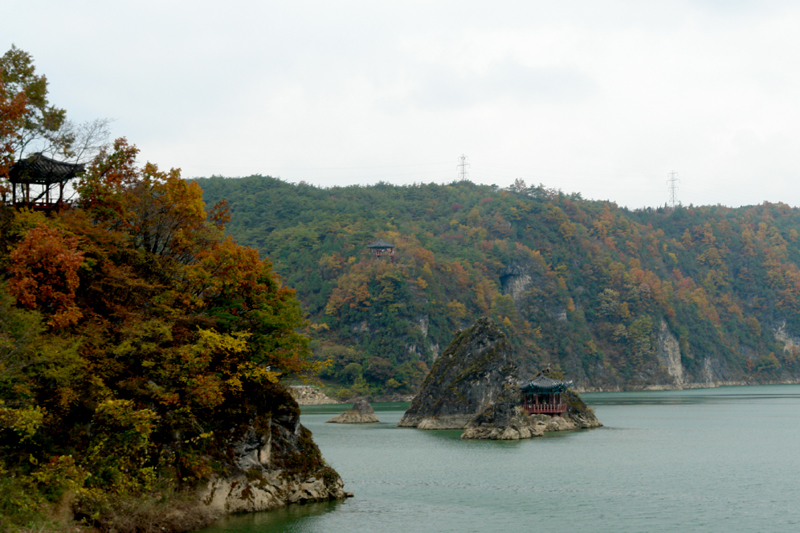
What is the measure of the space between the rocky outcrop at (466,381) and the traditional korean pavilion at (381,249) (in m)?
90.5

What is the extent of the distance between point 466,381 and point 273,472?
4485 centimetres

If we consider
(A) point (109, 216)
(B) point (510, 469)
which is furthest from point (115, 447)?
(B) point (510, 469)

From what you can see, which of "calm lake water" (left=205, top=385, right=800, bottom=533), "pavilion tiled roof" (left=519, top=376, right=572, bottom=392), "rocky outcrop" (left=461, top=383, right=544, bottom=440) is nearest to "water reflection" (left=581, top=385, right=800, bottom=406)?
"pavilion tiled roof" (left=519, top=376, right=572, bottom=392)

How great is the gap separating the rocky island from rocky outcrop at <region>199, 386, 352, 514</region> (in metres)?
36.1

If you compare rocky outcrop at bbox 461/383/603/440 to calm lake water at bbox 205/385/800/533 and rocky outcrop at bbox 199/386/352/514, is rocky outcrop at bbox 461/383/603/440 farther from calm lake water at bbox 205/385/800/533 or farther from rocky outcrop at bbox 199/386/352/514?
rocky outcrop at bbox 199/386/352/514

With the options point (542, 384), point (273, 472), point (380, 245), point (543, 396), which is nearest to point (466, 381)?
point (542, 384)

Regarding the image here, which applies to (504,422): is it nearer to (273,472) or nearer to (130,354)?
(273,472)

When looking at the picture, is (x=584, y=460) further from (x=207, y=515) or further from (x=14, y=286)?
(x=14, y=286)

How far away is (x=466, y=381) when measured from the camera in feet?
248

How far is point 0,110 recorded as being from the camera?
29.5 meters

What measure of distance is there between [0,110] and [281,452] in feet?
58.3

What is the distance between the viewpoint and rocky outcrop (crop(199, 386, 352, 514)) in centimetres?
3019

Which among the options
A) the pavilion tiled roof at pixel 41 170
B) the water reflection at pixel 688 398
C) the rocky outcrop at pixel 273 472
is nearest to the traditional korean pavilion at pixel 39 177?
the pavilion tiled roof at pixel 41 170

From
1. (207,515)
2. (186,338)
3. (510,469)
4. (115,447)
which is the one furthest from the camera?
(510,469)
